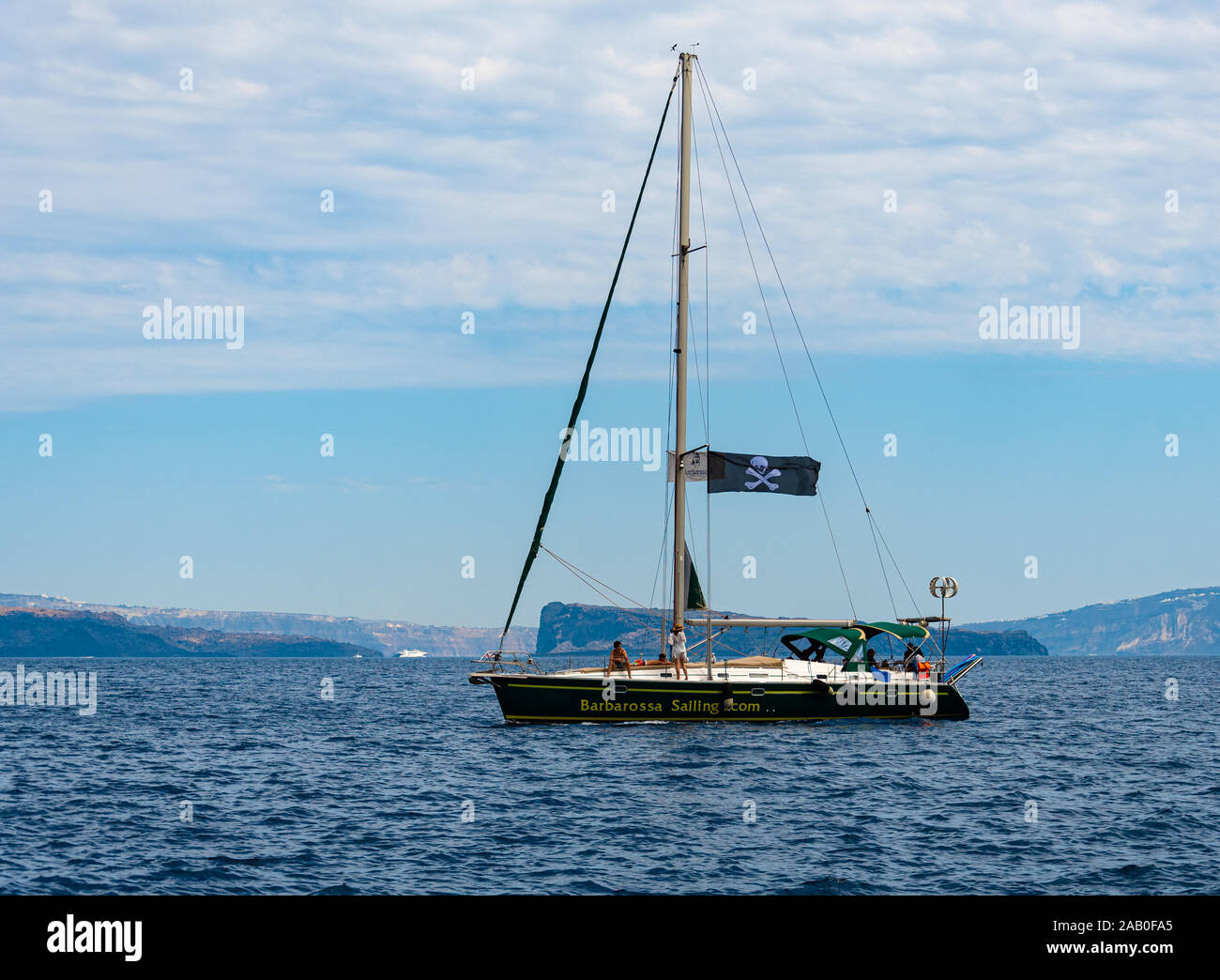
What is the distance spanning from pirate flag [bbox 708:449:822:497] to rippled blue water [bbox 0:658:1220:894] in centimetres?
812

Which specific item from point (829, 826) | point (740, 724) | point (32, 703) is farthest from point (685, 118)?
point (32, 703)

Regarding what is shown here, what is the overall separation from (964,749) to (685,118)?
2303cm

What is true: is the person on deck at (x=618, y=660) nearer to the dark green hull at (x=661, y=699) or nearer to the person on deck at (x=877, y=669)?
the dark green hull at (x=661, y=699)

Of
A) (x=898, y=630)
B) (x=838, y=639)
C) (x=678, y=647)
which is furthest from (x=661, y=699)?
(x=898, y=630)

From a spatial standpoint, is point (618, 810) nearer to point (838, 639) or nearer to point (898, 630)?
point (838, 639)

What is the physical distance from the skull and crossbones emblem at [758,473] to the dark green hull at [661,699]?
22.1ft

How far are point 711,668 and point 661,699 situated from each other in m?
2.44

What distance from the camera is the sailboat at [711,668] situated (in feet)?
125

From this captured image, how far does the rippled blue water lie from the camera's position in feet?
65.3

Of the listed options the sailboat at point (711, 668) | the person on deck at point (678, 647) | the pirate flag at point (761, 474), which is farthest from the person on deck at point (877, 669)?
the person on deck at point (678, 647)

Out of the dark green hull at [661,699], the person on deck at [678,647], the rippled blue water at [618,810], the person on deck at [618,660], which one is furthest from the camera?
the person on deck at [678,647]

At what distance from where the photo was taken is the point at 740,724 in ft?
138
